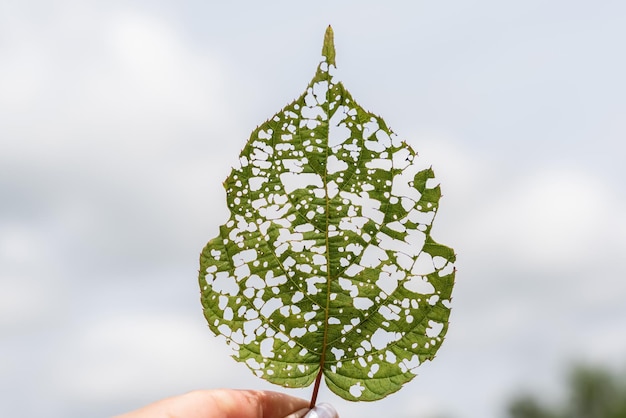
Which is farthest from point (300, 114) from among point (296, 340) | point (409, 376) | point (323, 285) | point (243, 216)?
point (409, 376)

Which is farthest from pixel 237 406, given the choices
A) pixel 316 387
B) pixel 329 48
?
pixel 329 48

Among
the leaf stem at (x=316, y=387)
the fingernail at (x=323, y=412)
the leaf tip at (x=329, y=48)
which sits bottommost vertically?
the fingernail at (x=323, y=412)

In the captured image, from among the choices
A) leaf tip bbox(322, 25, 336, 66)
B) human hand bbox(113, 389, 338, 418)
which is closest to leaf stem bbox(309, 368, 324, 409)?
human hand bbox(113, 389, 338, 418)

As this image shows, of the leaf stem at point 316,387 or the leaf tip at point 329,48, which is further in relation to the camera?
the leaf stem at point 316,387

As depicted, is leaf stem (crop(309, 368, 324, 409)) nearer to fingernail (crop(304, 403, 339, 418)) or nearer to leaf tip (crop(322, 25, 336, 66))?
fingernail (crop(304, 403, 339, 418))

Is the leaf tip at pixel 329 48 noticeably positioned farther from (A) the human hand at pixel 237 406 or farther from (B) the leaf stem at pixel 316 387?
(A) the human hand at pixel 237 406

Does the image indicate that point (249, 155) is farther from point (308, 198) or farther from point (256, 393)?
point (256, 393)

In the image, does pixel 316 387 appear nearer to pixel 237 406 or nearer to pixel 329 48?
pixel 237 406

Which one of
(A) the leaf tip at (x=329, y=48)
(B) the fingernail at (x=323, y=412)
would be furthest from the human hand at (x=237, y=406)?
(A) the leaf tip at (x=329, y=48)
